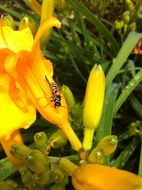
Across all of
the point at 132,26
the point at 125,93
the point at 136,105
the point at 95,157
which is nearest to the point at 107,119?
the point at 125,93

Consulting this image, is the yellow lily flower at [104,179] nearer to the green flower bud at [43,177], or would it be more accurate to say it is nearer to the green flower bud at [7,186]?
the green flower bud at [43,177]

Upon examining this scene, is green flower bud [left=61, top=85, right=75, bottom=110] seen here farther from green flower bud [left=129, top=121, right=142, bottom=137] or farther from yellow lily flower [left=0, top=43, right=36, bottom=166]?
green flower bud [left=129, top=121, right=142, bottom=137]

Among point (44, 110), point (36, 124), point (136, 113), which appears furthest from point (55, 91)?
point (136, 113)

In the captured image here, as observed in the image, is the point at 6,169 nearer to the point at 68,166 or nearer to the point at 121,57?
the point at 68,166

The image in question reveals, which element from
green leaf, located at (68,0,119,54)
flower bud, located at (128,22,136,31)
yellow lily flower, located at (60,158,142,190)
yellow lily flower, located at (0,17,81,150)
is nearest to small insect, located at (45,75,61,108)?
yellow lily flower, located at (0,17,81,150)

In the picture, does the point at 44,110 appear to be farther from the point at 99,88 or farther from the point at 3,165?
the point at 3,165

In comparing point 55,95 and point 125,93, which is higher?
point 55,95
